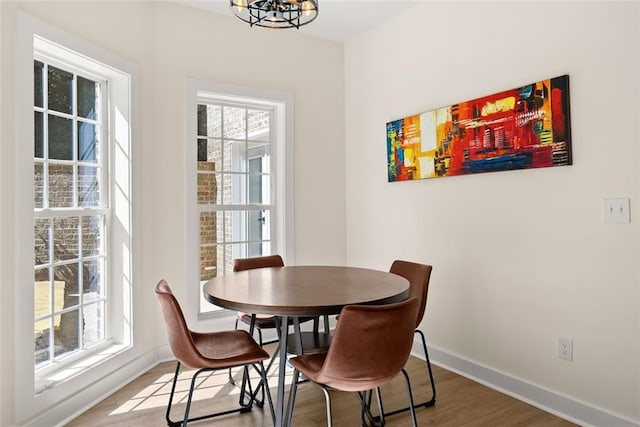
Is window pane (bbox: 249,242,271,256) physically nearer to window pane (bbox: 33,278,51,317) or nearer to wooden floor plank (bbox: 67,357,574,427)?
wooden floor plank (bbox: 67,357,574,427)

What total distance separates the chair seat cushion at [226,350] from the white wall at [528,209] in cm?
166

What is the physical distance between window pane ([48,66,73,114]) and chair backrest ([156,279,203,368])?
59.0 inches

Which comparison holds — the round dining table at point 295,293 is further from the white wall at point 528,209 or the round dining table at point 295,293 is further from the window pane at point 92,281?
the window pane at point 92,281

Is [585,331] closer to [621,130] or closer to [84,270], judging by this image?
[621,130]

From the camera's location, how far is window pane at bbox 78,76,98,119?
2.93 metres

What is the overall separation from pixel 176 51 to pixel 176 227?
4.74ft

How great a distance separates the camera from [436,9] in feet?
11.2

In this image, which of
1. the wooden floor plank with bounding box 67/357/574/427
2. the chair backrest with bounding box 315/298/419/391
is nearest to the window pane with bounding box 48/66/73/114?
the wooden floor plank with bounding box 67/357/574/427

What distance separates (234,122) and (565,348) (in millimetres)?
3101

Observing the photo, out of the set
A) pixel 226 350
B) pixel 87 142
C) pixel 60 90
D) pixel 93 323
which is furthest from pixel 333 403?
pixel 60 90

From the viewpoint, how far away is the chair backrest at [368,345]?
1.76 meters

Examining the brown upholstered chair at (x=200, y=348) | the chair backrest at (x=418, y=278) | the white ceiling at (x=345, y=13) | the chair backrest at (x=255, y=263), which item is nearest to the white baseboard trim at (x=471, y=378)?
the brown upholstered chair at (x=200, y=348)

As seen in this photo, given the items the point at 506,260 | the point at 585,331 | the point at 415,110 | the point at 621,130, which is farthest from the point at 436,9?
the point at 585,331

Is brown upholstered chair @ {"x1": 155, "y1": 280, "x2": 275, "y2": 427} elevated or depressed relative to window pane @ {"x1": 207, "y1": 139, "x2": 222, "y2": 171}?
depressed
